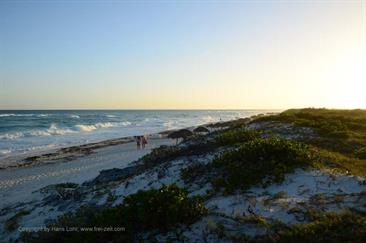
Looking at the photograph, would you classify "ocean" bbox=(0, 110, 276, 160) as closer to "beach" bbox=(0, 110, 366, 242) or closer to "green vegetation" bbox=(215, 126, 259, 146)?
"beach" bbox=(0, 110, 366, 242)

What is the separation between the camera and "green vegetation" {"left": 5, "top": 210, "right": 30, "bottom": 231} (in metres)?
9.29

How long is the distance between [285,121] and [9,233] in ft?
43.2

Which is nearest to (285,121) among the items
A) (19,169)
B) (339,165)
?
(339,165)

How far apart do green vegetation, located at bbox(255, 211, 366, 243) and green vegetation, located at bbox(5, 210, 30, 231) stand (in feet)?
21.4

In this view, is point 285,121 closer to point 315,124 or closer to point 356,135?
point 315,124

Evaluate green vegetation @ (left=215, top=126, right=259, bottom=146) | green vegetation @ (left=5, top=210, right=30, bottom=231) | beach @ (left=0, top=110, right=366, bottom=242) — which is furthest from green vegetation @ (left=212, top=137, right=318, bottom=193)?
green vegetation @ (left=5, top=210, right=30, bottom=231)

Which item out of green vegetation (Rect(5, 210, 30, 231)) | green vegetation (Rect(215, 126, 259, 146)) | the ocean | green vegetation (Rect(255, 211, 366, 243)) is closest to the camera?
green vegetation (Rect(255, 211, 366, 243))

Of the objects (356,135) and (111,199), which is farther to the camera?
(356,135)

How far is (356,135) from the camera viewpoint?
46.4 ft

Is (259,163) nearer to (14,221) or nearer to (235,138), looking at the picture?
(235,138)

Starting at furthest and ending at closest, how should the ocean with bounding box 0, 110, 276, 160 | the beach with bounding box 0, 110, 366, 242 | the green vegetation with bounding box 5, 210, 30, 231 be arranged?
1. the ocean with bounding box 0, 110, 276, 160
2. the green vegetation with bounding box 5, 210, 30, 231
3. the beach with bounding box 0, 110, 366, 242

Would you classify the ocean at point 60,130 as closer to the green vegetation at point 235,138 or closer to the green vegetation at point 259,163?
the green vegetation at point 235,138

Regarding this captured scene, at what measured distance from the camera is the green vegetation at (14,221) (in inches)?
366

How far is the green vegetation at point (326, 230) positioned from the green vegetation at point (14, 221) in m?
6.51
